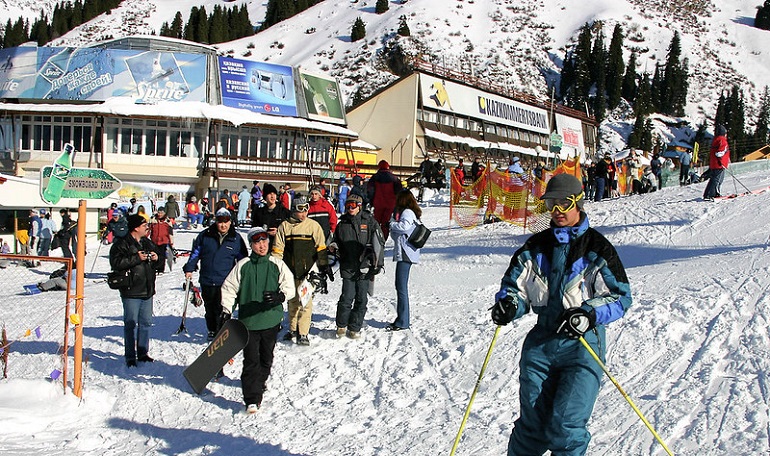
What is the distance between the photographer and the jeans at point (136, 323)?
295 inches

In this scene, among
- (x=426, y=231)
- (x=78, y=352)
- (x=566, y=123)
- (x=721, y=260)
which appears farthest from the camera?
(x=566, y=123)

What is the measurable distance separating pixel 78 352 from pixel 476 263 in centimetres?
795

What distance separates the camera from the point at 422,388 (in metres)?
6.46

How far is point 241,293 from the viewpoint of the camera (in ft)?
20.5

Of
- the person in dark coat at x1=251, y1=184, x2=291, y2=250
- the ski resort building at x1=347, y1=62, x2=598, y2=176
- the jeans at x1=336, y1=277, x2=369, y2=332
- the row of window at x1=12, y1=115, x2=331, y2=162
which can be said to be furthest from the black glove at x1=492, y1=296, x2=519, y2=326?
the ski resort building at x1=347, y1=62, x2=598, y2=176

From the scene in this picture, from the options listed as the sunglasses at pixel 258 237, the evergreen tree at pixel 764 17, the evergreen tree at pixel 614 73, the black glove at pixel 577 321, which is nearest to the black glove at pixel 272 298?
the sunglasses at pixel 258 237

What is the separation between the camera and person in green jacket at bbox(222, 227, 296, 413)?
6129mm

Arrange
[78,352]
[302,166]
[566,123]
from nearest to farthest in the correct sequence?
[78,352]
[302,166]
[566,123]

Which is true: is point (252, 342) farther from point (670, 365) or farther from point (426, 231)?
point (670, 365)

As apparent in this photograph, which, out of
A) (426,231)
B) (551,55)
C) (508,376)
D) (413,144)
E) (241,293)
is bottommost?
(508,376)

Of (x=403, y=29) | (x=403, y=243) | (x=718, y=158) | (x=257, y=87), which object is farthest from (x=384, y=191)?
(x=403, y=29)

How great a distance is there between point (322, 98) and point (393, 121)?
6.54 meters

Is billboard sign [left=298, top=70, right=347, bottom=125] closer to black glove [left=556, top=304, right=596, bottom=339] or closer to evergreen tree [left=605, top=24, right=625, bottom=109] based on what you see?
black glove [left=556, top=304, right=596, bottom=339]

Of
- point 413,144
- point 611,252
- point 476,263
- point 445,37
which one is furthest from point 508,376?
point 445,37
